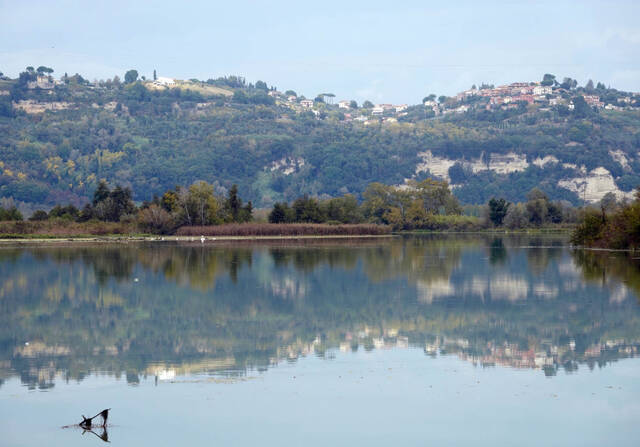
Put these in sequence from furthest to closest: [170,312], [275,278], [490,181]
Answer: [490,181]
[275,278]
[170,312]

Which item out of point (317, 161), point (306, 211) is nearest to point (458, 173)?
point (317, 161)

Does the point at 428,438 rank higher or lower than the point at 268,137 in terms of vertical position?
lower

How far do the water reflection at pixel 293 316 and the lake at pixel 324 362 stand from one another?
0.21 feet

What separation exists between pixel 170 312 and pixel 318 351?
621 cm

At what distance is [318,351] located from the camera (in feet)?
48.1

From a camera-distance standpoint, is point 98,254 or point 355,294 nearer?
point 355,294

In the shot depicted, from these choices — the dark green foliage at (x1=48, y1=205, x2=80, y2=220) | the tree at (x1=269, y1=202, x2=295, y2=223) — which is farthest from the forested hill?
the tree at (x1=269, y1=202, x2=295, y2=223)

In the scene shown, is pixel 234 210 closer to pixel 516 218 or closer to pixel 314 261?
pixel 516 218

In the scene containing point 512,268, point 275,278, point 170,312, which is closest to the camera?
point 170,312

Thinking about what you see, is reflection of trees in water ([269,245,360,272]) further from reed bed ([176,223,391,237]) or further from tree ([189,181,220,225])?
tree ([189,181,220,225])

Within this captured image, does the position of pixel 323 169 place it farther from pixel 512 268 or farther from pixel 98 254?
pixel 512 268

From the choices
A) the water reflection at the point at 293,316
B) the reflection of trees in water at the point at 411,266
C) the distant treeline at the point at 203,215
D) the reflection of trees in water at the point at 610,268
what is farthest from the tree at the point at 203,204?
the water reflection at the point at 293,316

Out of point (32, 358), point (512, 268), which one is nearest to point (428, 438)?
point (32, 358)

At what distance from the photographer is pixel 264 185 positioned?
176 meters
